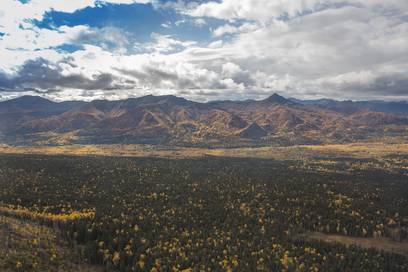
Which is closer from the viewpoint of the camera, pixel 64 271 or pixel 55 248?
pixel 64 271

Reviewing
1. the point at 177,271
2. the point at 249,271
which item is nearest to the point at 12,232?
the point at 177,271

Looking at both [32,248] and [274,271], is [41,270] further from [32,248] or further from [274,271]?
[274,271]

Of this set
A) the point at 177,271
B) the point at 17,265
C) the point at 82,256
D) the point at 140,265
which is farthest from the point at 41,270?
the point at 177,271

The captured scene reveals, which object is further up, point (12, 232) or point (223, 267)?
point (12, 232)

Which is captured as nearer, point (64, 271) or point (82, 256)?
point (64, 271)

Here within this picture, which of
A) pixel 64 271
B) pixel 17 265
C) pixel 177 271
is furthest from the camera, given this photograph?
pixel 177 271

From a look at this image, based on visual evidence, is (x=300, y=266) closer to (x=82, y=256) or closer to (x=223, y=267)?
(x=223, y=267)

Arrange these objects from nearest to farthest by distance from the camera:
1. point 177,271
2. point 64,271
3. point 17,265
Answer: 1. point 17,265
2. point 64,271
3. point 177,271
